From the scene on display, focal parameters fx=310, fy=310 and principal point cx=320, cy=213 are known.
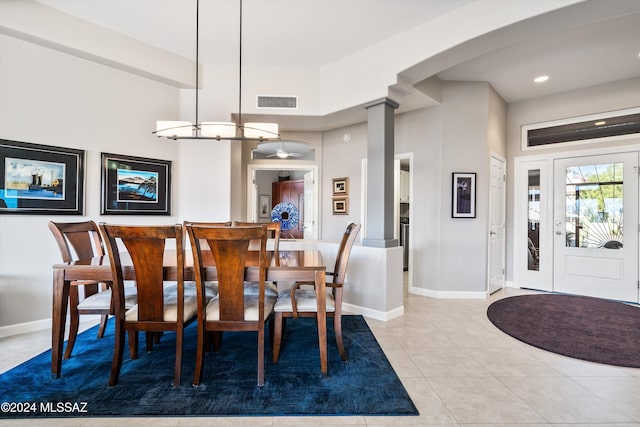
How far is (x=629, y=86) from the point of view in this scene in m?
→ 4.07

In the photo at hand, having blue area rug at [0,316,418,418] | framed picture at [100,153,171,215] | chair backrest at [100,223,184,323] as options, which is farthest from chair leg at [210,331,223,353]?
framed picture at [100,153,171,215]

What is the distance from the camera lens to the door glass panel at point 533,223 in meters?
4.75

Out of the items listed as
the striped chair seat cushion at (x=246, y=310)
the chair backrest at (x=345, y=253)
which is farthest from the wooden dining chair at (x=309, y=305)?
the striped chair seat cushion at (x=246, y=310)

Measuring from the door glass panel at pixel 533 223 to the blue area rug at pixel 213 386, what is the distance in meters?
3.55

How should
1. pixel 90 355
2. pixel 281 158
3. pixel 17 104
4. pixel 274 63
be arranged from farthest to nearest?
pixel 281 158 → pixel 274 63 → pixel 17 104 → pixel 90 355

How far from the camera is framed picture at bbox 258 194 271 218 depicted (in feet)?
24.7

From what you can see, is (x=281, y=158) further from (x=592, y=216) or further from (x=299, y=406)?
(x=592, y=216)

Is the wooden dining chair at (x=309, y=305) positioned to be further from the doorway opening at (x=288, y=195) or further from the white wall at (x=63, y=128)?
the white wall at (x=63, y=128)

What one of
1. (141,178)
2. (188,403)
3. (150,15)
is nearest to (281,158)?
(141,178)

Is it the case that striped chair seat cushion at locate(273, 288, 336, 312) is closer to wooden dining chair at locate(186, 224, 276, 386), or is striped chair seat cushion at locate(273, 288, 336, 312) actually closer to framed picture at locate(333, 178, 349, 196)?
wooden dining chair at locate(186, 224, 276, 386)

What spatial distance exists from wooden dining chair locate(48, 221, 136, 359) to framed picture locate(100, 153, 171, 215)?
768 mm

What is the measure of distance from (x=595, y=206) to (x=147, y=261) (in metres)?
5.49

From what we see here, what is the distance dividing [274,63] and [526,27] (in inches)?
109

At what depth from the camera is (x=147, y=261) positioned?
6.44 ft
